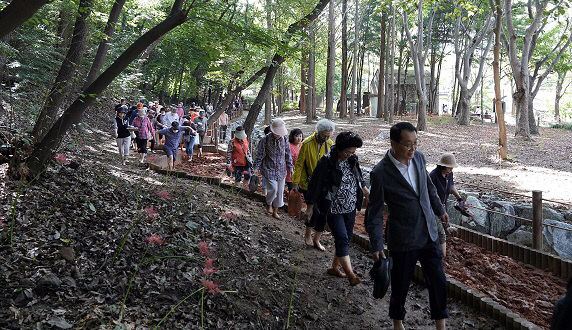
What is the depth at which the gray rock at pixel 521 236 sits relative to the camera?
8.77 metres

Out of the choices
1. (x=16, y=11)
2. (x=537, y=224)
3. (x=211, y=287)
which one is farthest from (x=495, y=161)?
(x=16, y=11)

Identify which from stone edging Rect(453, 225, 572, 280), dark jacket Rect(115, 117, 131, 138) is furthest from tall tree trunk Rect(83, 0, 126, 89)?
stone edging Rect(453, 225, 572, 280)

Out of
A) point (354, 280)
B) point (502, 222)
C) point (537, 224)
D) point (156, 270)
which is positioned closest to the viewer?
point (156, 270)

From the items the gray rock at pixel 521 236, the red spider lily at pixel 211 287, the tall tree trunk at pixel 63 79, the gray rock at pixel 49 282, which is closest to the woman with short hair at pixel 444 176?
the red spider lily at pixel 211 287

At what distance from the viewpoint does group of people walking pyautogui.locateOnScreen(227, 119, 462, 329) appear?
3799 mm

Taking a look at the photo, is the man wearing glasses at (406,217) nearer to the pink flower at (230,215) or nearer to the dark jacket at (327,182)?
the dark jacket at (327,182)

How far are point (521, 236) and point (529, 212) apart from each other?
672mm

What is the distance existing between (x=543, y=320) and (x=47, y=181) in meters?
6.44

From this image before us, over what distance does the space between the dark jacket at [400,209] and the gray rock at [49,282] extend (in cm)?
271

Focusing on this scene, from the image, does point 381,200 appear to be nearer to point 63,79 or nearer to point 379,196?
point 379,196

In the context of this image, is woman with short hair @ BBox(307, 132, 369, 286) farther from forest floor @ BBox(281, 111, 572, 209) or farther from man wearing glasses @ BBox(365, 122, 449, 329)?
forest floor @ BBox(281, 111, 572, 209)

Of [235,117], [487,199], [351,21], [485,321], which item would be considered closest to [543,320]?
[485,321]

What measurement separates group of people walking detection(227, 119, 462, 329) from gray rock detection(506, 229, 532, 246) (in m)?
3.72

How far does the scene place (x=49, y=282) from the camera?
3.65 m
